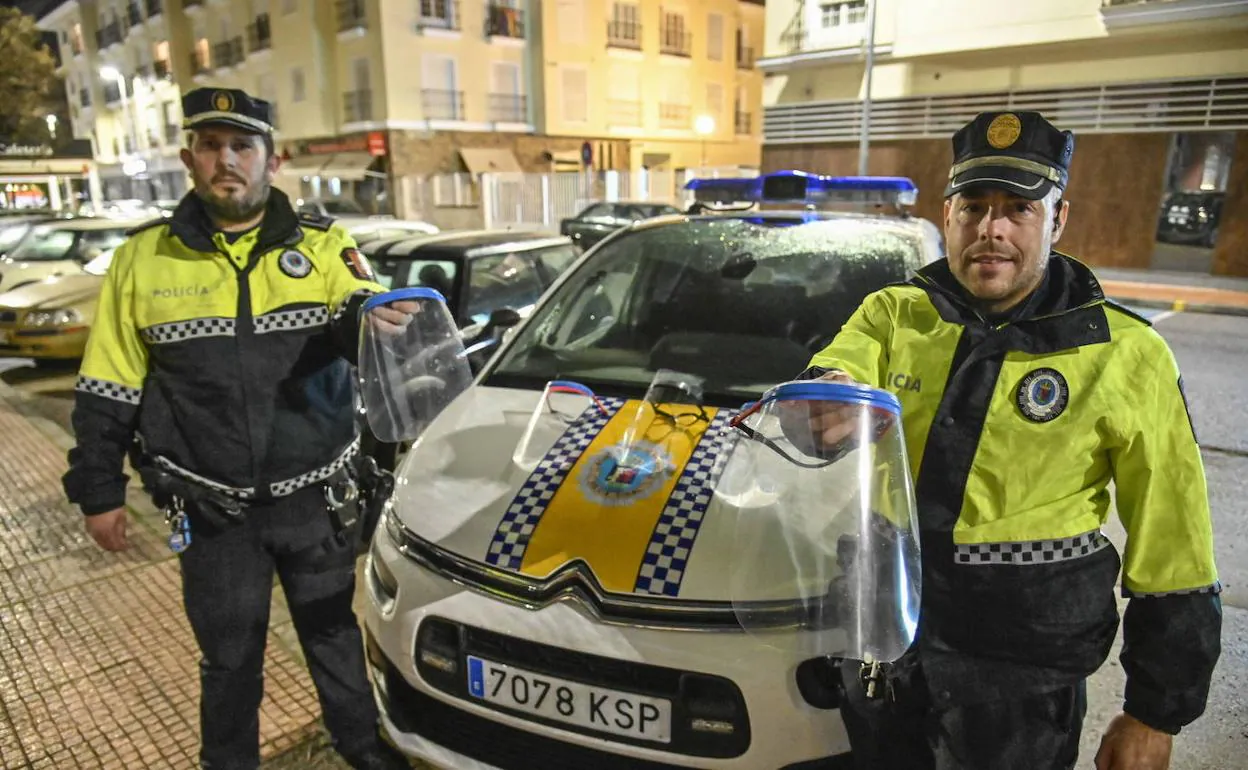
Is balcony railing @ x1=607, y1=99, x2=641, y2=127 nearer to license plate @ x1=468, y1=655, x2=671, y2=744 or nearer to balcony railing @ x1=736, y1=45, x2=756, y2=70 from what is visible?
balcony railing @ x1=736, y1=45, x2=756, y2=70

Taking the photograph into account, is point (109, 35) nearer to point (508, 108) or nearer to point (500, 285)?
point (508, 108)

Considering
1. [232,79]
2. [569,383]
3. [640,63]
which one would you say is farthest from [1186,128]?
[232,79]

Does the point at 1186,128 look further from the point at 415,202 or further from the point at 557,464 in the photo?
the point at 415,202

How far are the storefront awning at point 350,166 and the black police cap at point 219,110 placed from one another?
81.5 ft

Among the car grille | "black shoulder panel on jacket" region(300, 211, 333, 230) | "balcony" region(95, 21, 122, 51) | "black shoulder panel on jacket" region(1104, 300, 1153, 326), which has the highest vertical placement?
"balcony" region(95, 21, 122, 51)

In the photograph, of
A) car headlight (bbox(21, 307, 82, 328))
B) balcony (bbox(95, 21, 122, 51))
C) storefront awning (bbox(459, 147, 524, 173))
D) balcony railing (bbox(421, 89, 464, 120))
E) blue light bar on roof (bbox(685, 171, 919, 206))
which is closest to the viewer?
blue light bar on roof (bbox(685, 171, 919, 206))

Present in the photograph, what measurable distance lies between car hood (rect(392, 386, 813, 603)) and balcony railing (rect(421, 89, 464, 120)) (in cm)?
2547

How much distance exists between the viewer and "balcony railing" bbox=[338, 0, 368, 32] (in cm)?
2466

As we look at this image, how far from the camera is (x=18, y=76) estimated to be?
2767cm

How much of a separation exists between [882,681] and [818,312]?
1.56 m

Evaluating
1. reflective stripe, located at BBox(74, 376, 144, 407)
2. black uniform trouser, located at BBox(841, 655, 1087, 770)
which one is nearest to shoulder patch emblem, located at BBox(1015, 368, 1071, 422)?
black uniform trouser, located at BBox(841, 655, 1087, 770)

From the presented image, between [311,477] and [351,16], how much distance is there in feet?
88.5

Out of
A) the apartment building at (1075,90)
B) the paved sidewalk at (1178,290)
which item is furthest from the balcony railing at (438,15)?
the paved sidewalk at (1178,290)

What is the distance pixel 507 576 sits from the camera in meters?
1.88
